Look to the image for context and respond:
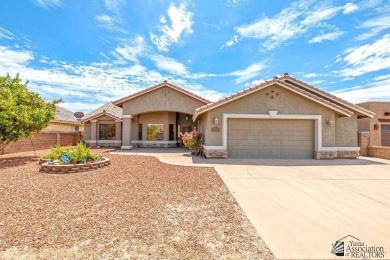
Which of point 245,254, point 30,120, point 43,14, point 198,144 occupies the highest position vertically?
point 43,14

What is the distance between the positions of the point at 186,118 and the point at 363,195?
18.5 metres

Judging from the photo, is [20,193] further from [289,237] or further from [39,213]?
[289,237]

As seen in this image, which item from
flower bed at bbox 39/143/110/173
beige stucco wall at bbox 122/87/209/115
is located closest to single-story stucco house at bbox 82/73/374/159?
beige stucco wall at bbox 122/87/209/115

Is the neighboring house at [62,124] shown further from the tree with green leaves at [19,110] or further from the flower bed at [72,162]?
the flower bed at [72,162]

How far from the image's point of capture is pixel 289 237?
12.2ft

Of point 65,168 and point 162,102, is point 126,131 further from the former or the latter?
point 65,168

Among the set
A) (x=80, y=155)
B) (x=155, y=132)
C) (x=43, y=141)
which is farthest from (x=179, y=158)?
(x=43, y=141)

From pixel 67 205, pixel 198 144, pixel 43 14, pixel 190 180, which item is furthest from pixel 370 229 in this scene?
pixel 43 14

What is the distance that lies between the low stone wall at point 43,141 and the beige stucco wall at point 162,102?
8.15 m

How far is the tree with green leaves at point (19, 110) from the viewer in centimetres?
1169

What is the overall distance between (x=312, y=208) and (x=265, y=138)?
8837mm

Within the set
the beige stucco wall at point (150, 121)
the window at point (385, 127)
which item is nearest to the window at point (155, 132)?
the beige stucco wall at point (150, 121)

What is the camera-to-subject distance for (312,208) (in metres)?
5.10

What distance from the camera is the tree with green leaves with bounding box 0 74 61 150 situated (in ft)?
38.3
